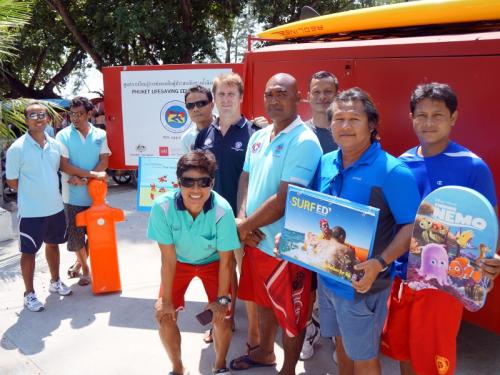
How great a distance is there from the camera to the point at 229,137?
3.41 meters

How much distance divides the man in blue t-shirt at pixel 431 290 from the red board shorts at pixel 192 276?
112 centimetres

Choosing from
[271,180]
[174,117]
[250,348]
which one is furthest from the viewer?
[174,117]

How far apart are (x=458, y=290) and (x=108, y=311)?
316 centimetres

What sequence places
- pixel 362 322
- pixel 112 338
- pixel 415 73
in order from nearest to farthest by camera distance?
pixel 362 322 → pixel 415 73 → pixel 112 338

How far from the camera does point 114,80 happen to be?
16.2 ft

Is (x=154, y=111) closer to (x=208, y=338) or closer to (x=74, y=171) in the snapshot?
(x=74, y=171)

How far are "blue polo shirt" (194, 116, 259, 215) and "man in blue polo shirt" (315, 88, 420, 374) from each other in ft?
3.45

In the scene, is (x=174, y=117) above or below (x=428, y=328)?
above

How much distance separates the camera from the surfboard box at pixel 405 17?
123 inches

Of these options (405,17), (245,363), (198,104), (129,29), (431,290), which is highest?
(129,29)

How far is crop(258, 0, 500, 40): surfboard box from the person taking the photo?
10.3 ft

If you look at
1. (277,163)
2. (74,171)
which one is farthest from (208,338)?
(74,171)

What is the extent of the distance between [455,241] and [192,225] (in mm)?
1477

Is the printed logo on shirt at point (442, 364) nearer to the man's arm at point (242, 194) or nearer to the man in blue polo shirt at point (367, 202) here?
the man in blue polo shirt at point (367, 202)
